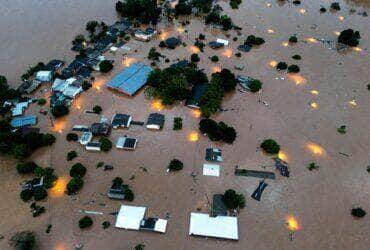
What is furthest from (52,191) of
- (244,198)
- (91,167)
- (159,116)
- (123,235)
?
(244,198)

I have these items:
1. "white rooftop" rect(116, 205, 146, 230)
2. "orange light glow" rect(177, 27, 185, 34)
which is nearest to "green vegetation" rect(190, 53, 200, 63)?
"orange light glow" rect(177, 27, 185, 34)

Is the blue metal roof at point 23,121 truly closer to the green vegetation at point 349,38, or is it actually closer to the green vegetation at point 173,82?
the green vegetation at point 173,82

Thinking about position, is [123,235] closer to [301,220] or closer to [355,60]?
[301,220]

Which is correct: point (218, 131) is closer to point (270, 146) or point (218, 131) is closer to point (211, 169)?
point (211, 169)

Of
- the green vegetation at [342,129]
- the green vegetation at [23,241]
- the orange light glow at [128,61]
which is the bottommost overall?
the green vegetation at [23,241]

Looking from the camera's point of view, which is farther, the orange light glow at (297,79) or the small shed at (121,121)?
the orange light glow at (297,79)

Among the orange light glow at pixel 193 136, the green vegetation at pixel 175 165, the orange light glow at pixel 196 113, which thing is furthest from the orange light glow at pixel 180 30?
the green vegetation at pixel 175 165
